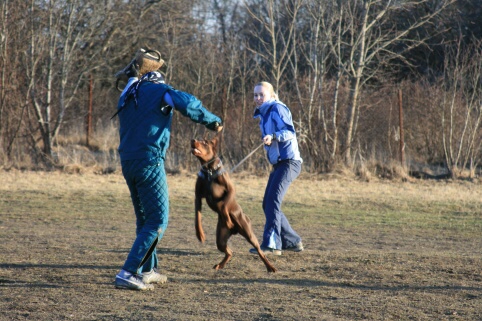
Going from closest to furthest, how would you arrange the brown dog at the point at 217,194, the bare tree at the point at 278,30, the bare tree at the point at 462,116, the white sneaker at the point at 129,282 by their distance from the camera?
the white sneaker at the point at 129,282, the brown dog at the point at 217,194, the bare tree at the point at 278,30, the bare tree at the point at 462,116

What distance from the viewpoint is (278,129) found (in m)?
6.95

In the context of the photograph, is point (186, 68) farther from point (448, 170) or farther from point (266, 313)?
point (266, 313)

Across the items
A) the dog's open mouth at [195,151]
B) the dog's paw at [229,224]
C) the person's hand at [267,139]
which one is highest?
the person's hand at [267,139]

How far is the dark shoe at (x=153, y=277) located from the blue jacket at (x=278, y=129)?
189cm

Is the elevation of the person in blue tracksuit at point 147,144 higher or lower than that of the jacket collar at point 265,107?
lower

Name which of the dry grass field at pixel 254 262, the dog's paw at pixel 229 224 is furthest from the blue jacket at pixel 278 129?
the dog's paw at pixel 229 224

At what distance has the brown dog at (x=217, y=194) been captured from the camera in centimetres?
575

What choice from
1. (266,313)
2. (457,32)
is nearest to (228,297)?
(266,313)

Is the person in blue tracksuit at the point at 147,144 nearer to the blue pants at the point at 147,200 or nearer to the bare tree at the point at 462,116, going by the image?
the blue pants at the point at 147,200

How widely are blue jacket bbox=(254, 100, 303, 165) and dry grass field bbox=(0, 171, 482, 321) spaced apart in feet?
3.51

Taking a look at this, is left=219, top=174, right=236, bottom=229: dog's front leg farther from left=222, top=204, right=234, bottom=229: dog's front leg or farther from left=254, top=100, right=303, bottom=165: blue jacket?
left=254, top=100, right=303, bottom=165: blue jacket

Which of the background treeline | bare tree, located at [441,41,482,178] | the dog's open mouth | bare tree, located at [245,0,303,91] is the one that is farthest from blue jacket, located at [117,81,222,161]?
bare tree, located at [441,41,482,178]

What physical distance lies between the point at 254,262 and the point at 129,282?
1.66m

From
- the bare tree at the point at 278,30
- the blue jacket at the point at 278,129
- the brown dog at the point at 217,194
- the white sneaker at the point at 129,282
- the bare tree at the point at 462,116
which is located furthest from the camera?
the bare tree at the point at 462,116
